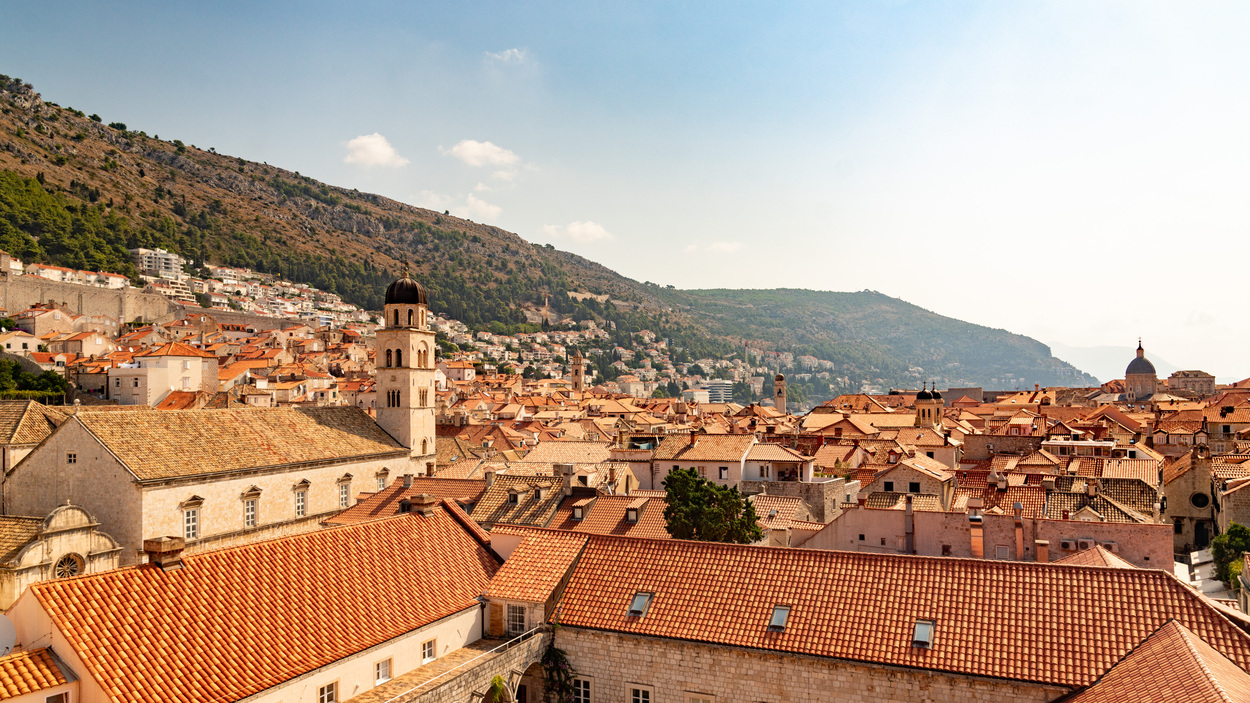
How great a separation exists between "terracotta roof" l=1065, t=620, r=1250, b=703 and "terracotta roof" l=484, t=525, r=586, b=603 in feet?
37.2

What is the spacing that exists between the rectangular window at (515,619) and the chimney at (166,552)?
24.6 ft

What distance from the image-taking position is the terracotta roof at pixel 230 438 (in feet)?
96.5

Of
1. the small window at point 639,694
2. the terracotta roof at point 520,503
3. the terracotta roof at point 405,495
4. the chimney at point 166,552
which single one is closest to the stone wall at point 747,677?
the small window at point 639,694

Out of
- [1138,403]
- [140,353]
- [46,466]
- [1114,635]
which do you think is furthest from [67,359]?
[1138,403]

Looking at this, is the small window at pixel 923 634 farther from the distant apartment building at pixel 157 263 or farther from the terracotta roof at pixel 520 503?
the distant apartment building at pixel 157 263

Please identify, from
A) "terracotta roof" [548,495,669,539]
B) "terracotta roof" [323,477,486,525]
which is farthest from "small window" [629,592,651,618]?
"terracotta roof" [323,477,486,525]

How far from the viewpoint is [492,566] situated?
2145cm

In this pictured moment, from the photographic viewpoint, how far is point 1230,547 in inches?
1433

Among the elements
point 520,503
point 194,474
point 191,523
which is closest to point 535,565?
point 520,503

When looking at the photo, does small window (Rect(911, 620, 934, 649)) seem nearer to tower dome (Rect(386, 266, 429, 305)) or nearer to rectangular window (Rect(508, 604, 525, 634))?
rectangular window (Rect(508, 604, 525, 634))

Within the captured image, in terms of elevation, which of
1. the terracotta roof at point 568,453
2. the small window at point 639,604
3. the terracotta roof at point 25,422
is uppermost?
the terracotta roof at point 25,422

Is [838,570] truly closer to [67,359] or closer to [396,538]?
[396,538]

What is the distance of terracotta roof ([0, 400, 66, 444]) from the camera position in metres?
34.3

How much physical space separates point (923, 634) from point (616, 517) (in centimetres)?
1744
